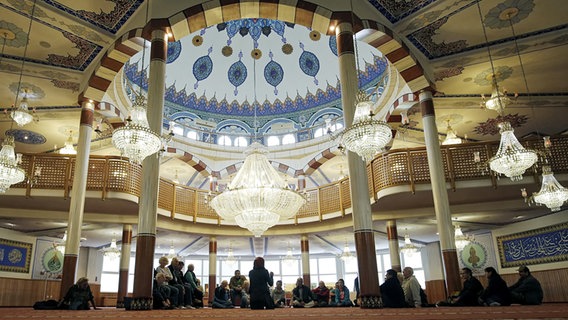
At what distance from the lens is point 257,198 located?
721cm

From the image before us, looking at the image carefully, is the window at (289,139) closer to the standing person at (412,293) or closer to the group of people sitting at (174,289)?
the group of people sitting at (174,289)

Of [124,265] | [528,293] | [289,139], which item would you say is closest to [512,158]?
[528,293]

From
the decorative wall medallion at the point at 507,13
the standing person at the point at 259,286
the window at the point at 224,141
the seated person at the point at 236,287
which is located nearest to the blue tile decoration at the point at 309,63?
the window at the point at 224,141

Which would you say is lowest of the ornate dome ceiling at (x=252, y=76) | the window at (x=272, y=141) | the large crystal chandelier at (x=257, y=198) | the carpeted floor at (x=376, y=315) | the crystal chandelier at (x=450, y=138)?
the carpeted floor at (x=376, y=315)

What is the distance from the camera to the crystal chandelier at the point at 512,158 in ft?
21.4

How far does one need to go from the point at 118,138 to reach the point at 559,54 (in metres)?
8.01

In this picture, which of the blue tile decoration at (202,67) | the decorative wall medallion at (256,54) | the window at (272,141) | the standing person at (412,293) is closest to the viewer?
the standing person at (412,293)

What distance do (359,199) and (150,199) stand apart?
2.82 m

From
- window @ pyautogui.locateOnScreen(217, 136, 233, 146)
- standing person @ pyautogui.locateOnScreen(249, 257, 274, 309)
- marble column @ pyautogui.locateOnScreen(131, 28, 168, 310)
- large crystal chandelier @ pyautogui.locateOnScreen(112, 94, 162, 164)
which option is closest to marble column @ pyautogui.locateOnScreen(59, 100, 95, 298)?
marble column @ pyautogui.locateOnScreen(131, 28, 168, 310)

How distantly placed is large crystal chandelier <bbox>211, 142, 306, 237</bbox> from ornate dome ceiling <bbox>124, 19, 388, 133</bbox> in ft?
27.9

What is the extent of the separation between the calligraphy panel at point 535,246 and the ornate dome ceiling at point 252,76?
7.17 meters

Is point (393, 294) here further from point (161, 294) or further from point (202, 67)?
point (202, 67)

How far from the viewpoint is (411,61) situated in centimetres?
775

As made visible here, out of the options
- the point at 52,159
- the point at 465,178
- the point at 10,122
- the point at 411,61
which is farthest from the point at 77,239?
the point at 465,178
